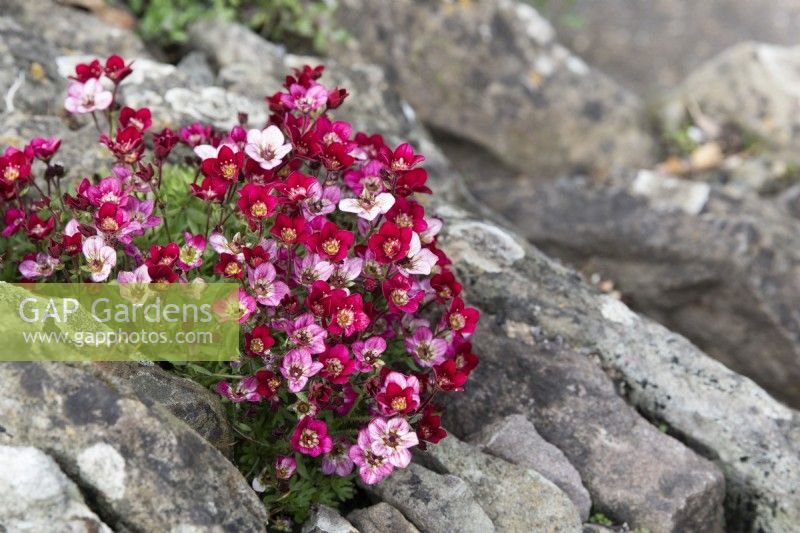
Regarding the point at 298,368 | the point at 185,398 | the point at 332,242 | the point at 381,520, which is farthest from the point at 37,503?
the point at 332,242

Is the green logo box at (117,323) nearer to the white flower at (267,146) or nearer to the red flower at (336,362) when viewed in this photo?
the red flower at (336,362)

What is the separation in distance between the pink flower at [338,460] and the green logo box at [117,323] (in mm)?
673

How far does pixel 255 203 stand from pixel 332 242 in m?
0.39

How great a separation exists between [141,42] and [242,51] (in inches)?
32.8

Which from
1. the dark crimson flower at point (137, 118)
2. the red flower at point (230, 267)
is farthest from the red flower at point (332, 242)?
the dark crimson flower at point (137, 118)

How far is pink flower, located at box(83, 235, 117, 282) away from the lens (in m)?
3.84

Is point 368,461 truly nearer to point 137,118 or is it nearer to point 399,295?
point 399,295

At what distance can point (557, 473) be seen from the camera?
14.5 feet

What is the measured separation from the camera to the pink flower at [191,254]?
12.9 feet

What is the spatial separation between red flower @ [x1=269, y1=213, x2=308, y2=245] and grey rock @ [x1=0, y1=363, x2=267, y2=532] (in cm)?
96

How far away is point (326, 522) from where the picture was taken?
A: 3.84 metres

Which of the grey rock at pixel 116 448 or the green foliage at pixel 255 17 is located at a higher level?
the grey rock at pixel 116 448

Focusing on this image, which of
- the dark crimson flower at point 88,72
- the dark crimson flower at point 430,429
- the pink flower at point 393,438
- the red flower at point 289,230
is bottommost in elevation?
the dark crimson flower at point 430,429

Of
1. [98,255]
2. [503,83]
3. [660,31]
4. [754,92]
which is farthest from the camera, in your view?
[660,31]
